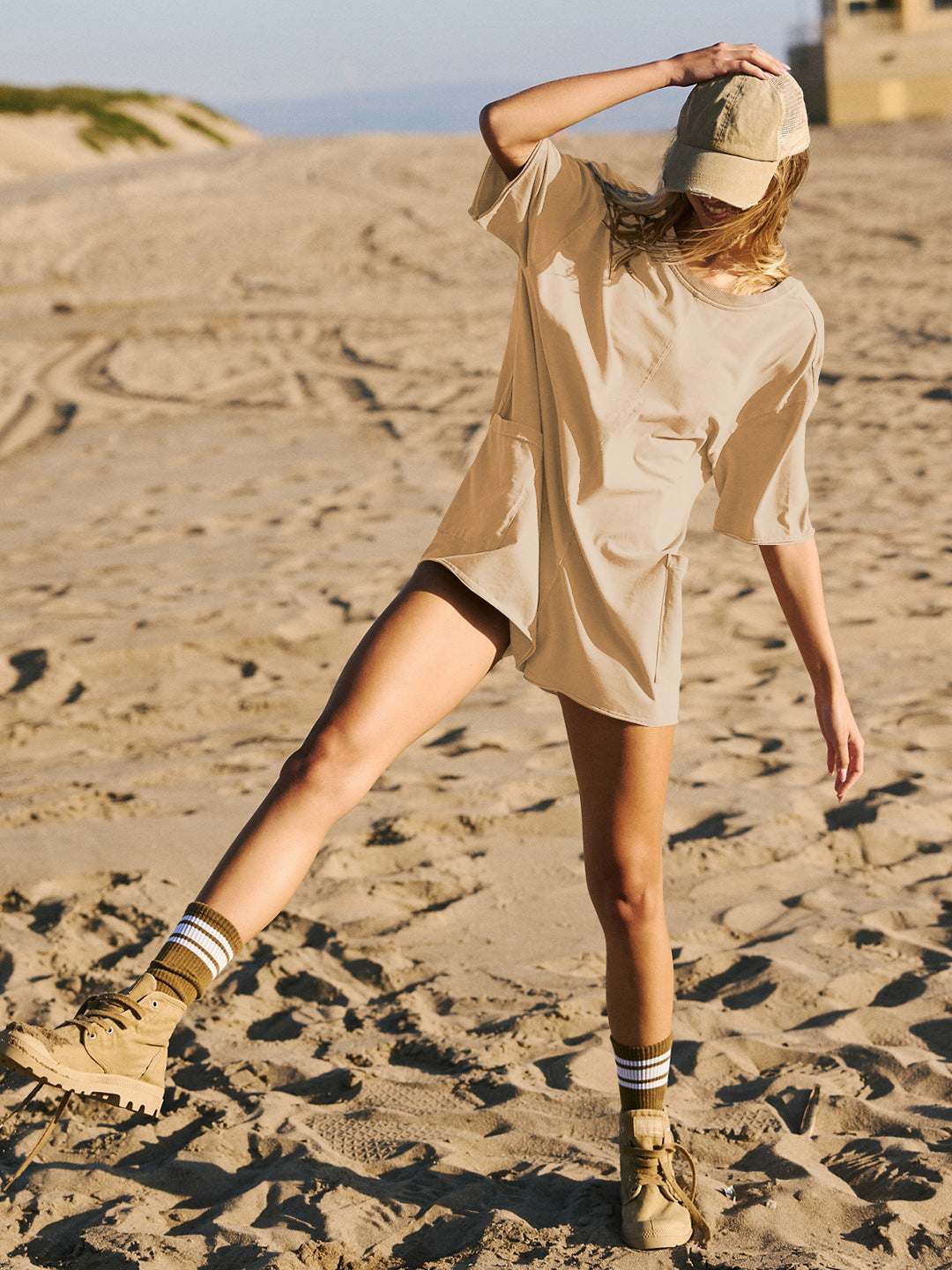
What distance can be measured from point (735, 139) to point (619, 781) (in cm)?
102

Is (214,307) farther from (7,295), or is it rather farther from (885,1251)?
(885,1251)

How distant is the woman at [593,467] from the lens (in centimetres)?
177

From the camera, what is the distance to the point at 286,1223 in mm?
2143

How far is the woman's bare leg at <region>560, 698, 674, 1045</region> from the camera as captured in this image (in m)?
1.92

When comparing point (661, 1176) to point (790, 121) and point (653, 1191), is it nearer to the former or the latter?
point (653, 1191)

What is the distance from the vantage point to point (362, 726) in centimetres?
179

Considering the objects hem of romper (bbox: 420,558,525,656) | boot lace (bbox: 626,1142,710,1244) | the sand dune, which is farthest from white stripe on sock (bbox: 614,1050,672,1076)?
the sand dune

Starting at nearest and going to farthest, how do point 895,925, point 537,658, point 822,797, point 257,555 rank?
point 537,658, point 895,925, point 822,797, point 257,555

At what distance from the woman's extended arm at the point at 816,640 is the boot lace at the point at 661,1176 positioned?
73cm

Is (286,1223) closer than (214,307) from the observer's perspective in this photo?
Yes

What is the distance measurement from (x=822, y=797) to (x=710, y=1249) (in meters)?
1.89

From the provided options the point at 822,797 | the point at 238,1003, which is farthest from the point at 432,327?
the point at 238,1003

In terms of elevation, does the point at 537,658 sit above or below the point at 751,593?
above

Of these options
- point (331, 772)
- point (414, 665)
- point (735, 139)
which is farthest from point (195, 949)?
point (735, 139)
